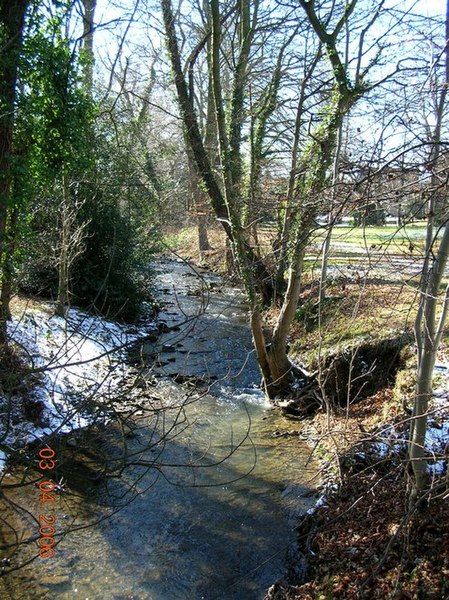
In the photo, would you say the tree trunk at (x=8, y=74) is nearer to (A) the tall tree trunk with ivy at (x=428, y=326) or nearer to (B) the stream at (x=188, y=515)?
(B) the stream at (x=188, y=515)

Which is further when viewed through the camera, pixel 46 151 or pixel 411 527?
pixel 46 151

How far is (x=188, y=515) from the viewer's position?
5.54 m

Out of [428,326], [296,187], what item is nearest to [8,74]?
[296,187]

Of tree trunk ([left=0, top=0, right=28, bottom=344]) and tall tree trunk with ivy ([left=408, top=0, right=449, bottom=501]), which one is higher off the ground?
tree trunk ([left=0, top=0, right=28, bottom=344])

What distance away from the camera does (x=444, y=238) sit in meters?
3.51

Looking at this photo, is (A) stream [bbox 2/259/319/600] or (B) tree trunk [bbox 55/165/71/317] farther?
(B) tree trunk [bbox 55/165/71/317]

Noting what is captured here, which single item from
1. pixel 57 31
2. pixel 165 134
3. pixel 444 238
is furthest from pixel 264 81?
pixel 165 134

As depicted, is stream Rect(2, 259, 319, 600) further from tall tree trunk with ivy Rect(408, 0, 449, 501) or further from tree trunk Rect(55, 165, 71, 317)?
tree trunk Rect(55, 165, 71, 317)

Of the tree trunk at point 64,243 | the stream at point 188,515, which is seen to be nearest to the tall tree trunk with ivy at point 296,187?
the stream at point 188,515

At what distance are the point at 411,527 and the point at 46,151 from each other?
699cm

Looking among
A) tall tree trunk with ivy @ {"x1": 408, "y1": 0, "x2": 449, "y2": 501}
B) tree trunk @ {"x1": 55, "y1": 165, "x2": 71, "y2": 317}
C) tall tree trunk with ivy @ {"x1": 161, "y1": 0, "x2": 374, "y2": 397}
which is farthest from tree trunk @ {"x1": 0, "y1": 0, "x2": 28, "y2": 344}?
tall tree trunk with ivy @ {"x1": 408, "y1": 0, "x2": 449, "y2": 501}

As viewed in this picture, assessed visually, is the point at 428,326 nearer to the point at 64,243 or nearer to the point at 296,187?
the point at 296,187

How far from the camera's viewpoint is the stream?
447cm

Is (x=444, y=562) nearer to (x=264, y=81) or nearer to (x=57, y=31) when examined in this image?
(x=57, y=31)
